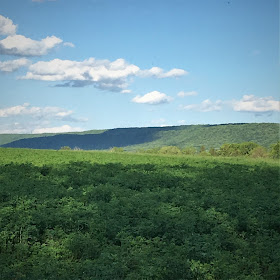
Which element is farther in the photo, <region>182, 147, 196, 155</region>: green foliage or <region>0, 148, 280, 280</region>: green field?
<region>182, 147, 196, 155</region>: green foliage

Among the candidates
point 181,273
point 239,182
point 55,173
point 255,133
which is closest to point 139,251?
point 181,273

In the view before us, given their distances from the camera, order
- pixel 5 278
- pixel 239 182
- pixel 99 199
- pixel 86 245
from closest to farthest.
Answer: pixel 5 278, pixel 86 245, pixel 99 199, pixel 239 182

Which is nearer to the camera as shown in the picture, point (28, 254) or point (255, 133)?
point (28, 254)

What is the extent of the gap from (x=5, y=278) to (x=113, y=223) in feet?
14.2

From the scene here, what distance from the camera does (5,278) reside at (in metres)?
8.76

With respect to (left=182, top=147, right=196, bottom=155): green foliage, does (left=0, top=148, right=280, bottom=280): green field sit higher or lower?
higher

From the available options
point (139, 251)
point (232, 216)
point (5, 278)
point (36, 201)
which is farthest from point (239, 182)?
point (5, 278)

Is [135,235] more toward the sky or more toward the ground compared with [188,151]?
more toward the sky

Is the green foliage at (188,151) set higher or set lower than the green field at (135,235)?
lower

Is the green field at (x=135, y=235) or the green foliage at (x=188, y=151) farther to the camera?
the green foliage at (x=188, y=151)

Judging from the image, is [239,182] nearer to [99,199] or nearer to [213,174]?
[213,174]

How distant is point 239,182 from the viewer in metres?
23.7

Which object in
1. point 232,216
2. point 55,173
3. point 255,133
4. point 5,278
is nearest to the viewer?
point 5,278

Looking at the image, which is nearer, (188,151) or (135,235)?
(135,235)
